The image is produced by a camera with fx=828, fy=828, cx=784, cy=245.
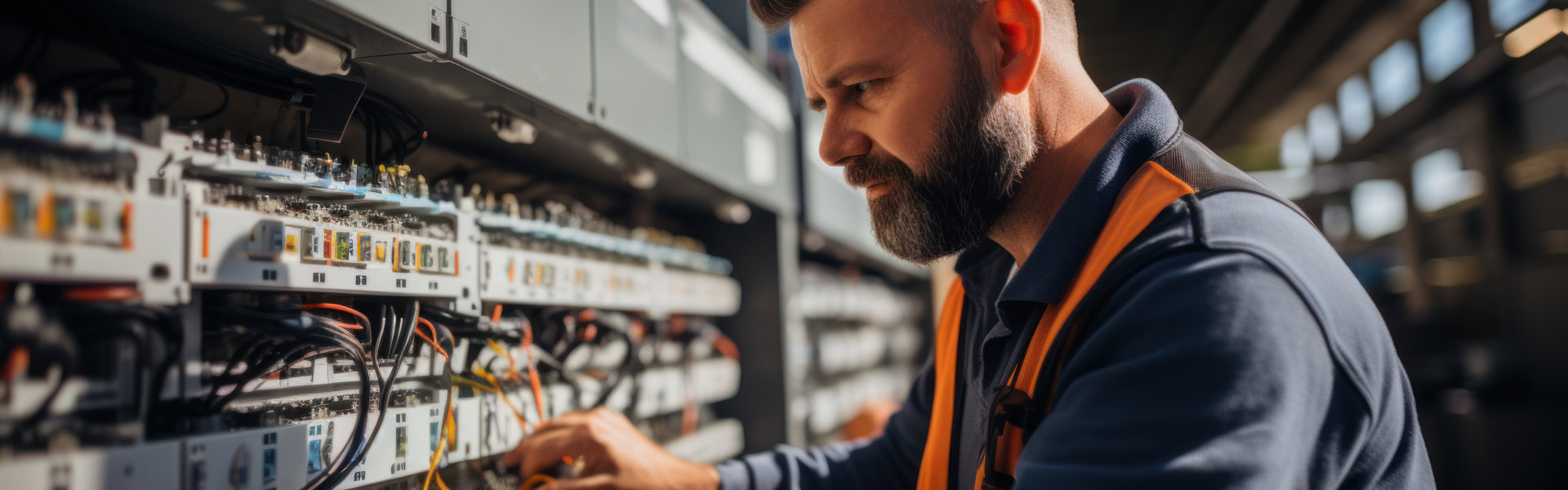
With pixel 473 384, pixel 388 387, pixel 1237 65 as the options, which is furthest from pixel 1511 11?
pixel 388 387

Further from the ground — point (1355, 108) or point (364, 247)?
point (1355, 108)

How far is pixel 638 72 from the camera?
125 centimetres

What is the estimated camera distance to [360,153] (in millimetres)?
877

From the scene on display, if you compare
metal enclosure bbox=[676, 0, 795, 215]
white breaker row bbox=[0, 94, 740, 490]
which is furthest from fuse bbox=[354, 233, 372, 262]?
metal enclosure bbox=[676, 0, 795, 215]

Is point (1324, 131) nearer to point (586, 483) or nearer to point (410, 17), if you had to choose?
point (586, 483)

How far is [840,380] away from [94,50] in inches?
115

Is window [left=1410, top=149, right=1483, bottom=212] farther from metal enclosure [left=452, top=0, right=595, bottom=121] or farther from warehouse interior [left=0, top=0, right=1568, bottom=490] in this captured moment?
metal enclosure [left=452, top=0, right=595, bottom=121]

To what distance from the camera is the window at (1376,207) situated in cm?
509

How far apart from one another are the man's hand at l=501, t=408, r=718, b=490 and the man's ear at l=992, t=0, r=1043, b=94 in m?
0.65

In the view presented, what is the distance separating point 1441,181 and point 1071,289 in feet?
15.8

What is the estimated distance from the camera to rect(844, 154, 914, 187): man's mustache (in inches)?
37.7

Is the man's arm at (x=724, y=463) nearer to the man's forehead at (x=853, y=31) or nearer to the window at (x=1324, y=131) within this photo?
the man's forehead at (x=853, y=31)

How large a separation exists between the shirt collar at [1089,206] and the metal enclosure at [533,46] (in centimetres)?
56

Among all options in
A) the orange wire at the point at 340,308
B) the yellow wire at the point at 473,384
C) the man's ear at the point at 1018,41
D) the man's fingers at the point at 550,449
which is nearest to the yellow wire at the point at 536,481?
the man's fingers at the point at 550,449
